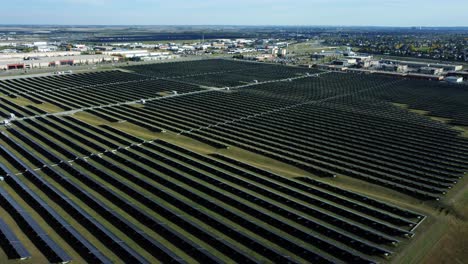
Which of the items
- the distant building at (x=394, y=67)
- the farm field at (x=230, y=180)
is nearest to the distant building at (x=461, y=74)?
the distant building at (x=394, y=67)

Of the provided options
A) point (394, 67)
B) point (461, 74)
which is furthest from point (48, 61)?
point (461, 74)

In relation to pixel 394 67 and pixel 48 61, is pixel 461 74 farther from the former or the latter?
pixel 48 61

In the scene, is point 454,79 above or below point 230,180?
above

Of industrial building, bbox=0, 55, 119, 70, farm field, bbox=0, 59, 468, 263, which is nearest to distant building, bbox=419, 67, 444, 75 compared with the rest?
farm field, bbox=0, 59, 468, 263

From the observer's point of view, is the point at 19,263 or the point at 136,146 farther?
the point at 136,146

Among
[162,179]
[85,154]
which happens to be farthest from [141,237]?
[85,154]

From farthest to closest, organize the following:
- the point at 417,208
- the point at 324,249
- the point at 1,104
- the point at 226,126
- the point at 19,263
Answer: the point at 1,104 < the point at 226,126 < the point at 417,208 < the point at 324,249 < the point at 19,263

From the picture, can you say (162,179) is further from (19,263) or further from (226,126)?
(226,126)

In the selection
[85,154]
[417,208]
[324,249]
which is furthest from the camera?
[85,154]
